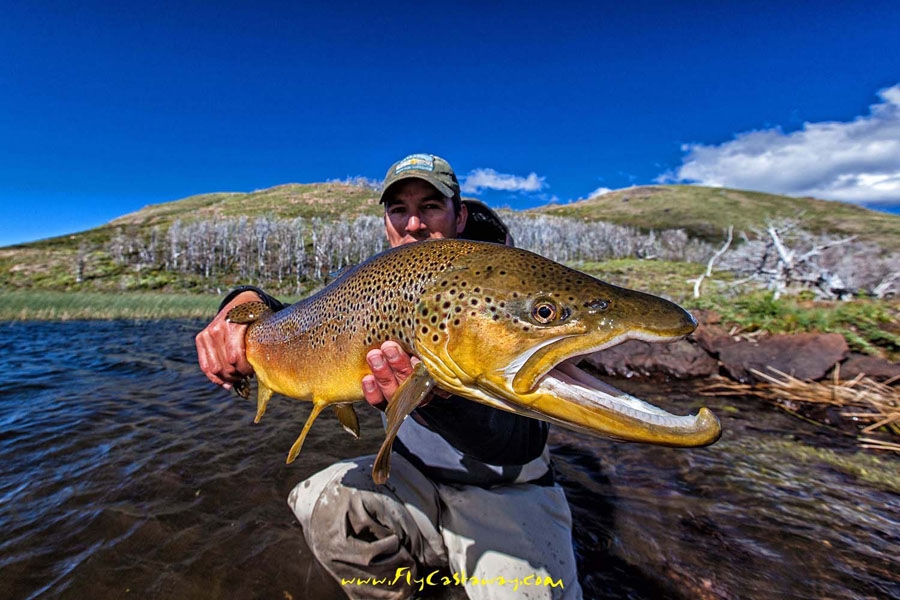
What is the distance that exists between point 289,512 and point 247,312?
81.5 inches

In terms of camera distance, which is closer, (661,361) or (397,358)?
(397,358)

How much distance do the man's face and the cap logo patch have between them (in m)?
0.11

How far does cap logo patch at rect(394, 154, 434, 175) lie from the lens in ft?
10.7

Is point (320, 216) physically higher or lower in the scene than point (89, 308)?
higher

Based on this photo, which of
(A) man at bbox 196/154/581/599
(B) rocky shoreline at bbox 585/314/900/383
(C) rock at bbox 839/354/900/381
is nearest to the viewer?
(A) man at bbox 196/154/581/599

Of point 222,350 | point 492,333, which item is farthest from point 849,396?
point 222,350

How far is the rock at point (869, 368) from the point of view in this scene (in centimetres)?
635

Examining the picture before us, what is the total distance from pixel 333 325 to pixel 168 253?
6197 cm

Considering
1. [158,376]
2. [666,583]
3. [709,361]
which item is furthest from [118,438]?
[709,361]

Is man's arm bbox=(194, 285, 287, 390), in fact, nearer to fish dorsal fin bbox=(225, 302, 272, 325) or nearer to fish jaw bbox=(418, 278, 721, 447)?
fish dorsal fin bbox=(225, 302, 272, 325)

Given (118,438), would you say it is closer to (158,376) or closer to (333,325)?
(158,376)

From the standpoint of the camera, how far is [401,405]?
5.52ft

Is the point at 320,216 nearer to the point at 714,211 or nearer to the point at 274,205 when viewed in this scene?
the point at 274,205

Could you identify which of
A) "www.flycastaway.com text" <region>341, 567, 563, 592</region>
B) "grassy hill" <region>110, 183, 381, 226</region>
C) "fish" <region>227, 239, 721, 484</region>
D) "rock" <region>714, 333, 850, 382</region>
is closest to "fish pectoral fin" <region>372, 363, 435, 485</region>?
"fish" <region>227, 239, 721, 484</region>
